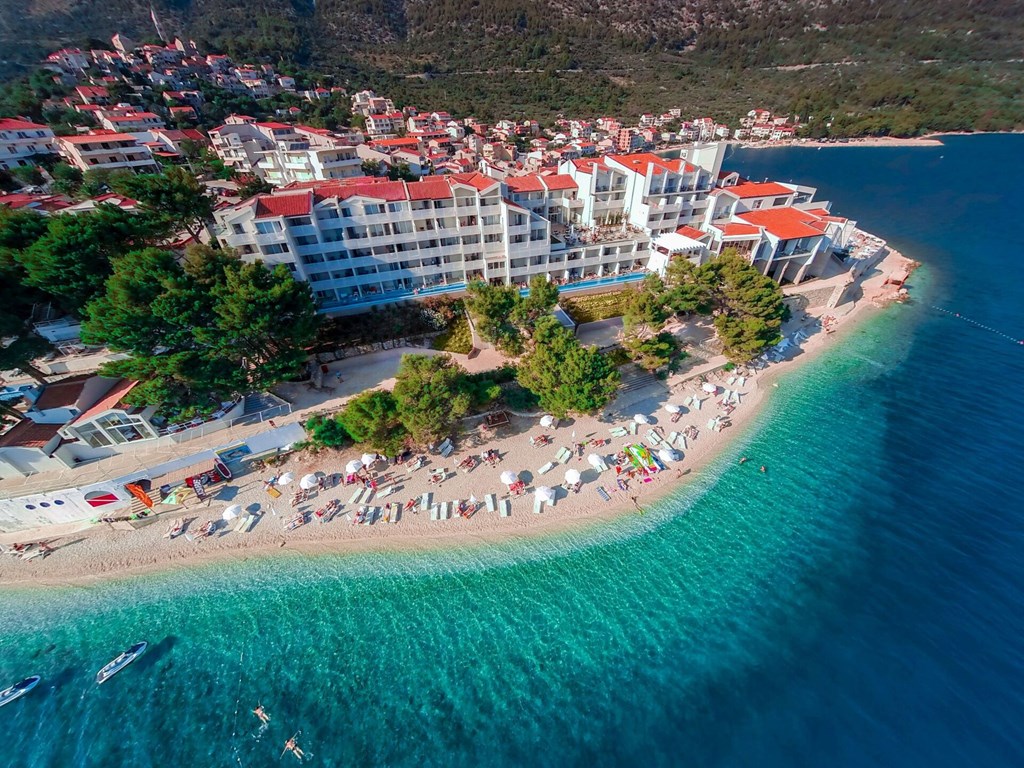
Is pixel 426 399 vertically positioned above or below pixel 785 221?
below

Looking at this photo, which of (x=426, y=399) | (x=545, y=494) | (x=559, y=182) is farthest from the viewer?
(x=559, y=182)

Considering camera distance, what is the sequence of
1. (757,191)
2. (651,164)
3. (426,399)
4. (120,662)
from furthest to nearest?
(757,191) < (651,164) < (426,399) < (120,662)

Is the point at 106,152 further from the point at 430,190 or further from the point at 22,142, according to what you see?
the point at 430,190

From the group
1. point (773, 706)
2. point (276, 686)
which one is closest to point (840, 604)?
point (773, 706)

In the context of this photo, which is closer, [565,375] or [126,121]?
[565,375]

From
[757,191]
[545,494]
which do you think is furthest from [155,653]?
[757,191]

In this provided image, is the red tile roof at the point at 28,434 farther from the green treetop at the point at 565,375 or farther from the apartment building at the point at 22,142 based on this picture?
the apartment building at the point at 22,142

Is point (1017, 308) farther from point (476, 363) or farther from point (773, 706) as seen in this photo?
point (476, 363)
